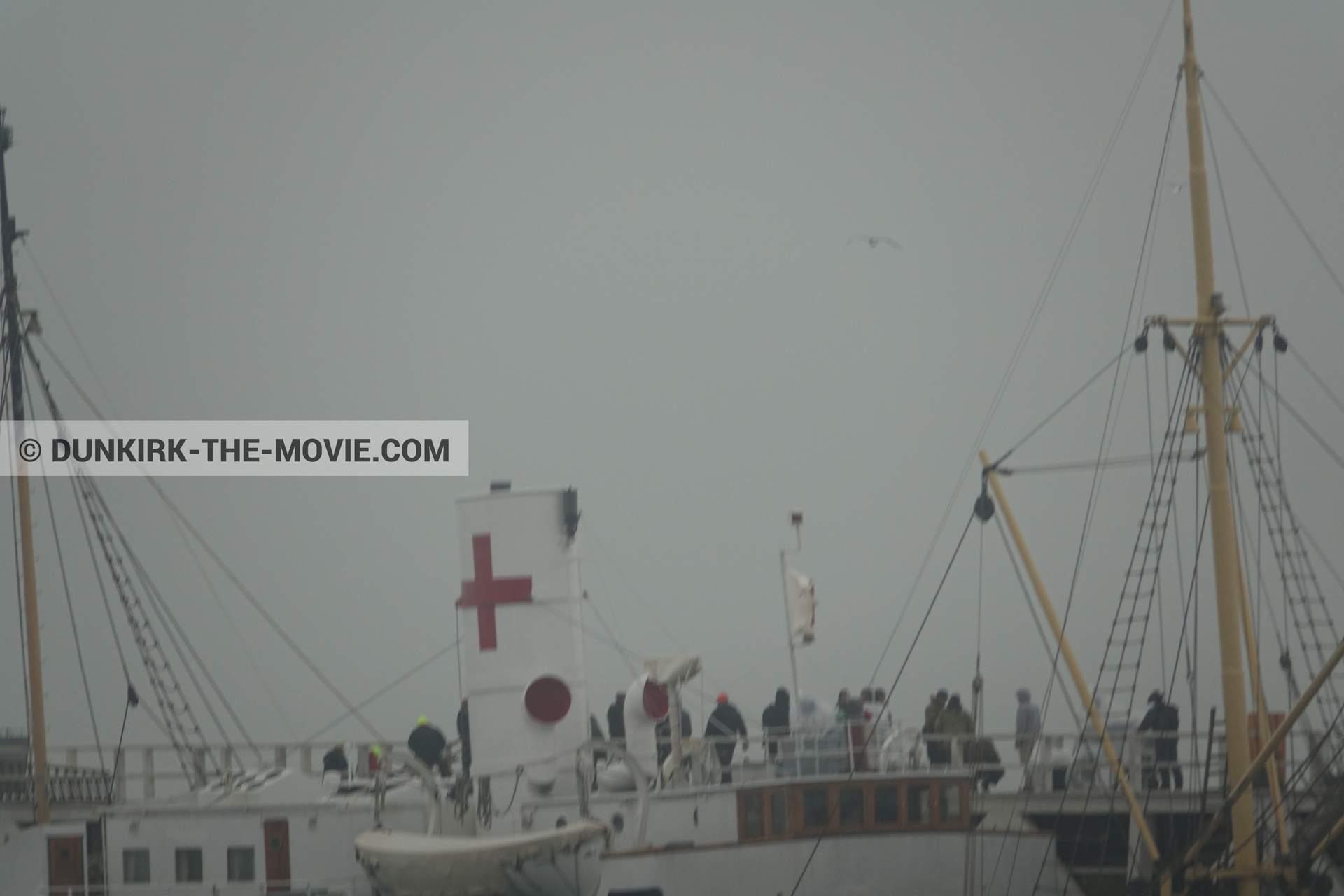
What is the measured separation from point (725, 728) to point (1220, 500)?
6971mm

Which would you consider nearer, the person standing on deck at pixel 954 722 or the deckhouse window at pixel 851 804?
the deckhouse window at pixel 851 804

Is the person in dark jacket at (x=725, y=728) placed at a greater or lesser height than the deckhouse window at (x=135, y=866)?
greater

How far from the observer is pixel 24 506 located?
25.0 m

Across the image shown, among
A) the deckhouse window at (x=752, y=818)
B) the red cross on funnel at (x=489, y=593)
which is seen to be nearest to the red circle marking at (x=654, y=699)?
the red cross on funnel at (x=489, y=593)

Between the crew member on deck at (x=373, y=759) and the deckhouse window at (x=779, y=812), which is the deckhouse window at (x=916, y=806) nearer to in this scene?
the deckhouse window at (x=779, y=812)

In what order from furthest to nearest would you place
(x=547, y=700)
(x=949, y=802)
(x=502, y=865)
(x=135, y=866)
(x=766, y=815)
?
(x=547, y=700)
(x=135, y=866)
(x=949, y=802)
(x=766, y=815)
(x=502, y=865)

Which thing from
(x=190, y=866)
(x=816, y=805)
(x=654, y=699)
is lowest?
(x=190, y=866)

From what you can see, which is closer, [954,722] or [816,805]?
[816,805]

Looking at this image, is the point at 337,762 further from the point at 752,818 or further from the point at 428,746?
the point at 752,818

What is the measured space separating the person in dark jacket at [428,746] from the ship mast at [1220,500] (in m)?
9.95

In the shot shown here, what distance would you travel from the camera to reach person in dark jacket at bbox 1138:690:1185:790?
77.7 ft

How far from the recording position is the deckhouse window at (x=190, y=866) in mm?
23547

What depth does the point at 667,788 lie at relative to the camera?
2322cm

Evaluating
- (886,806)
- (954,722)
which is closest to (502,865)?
(886,806)
